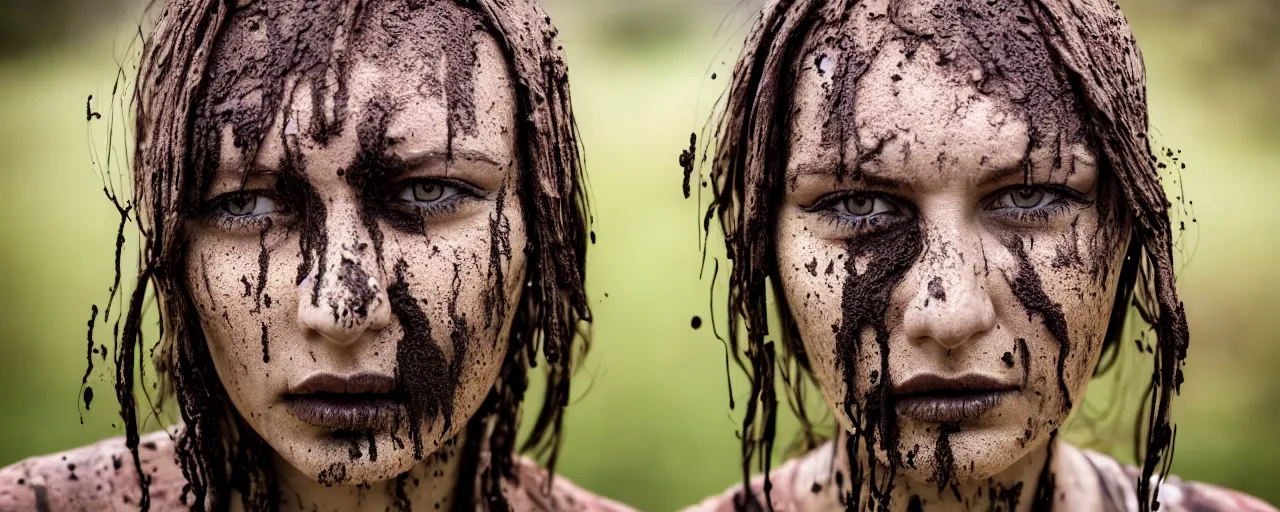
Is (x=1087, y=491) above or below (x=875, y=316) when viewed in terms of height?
below

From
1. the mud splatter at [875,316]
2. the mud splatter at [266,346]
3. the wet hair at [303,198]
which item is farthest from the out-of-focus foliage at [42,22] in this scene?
the mud splatter at [875,316]

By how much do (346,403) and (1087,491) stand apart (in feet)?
4.80

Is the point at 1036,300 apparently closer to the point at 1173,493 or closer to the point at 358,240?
the point at 1173,493

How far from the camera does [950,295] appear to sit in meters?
2.41

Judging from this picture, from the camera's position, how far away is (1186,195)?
11.4ft

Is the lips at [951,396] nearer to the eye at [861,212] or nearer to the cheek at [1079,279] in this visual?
the cheek at [1079,279]

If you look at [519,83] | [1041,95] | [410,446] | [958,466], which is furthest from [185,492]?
[1041,95]

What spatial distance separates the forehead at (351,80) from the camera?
2.45m

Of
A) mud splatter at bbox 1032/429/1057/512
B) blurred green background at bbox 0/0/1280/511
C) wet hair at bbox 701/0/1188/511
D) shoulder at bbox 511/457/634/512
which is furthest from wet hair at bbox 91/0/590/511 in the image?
mud splatter at bbox 1032/429/1057/512

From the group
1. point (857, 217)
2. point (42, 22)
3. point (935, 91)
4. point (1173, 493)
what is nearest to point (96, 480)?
point (42, 22)

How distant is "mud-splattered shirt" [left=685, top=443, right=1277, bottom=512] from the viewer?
2.88 m

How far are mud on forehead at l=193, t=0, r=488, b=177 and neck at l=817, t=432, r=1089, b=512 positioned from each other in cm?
105

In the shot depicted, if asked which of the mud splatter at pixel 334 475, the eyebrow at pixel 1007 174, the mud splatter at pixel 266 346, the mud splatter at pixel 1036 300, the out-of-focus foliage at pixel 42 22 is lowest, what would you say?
the mud splatter at pixel 334 475

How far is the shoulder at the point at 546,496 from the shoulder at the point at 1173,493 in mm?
993
